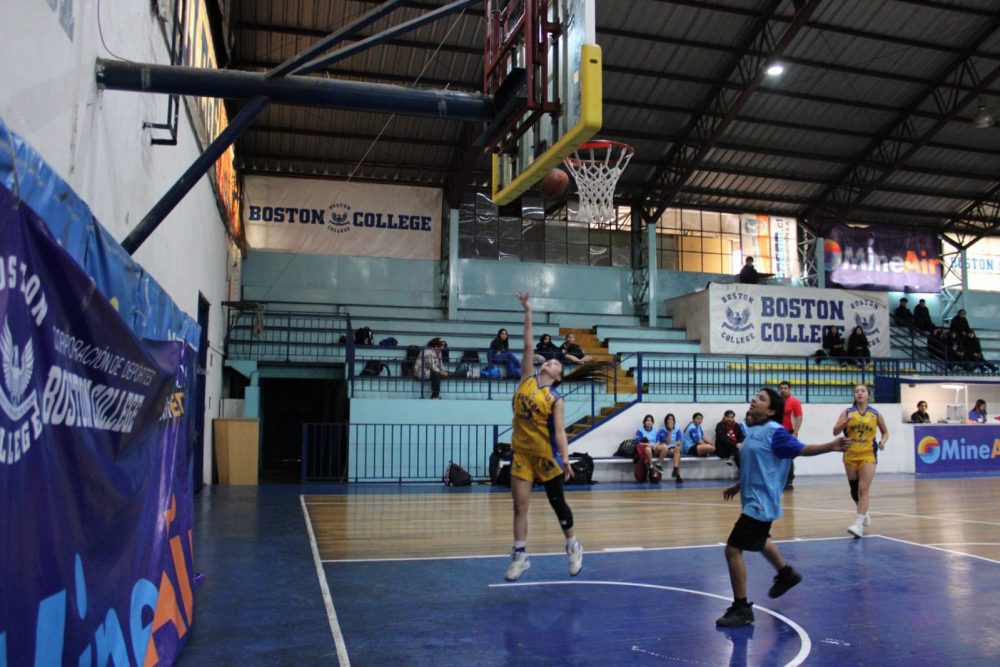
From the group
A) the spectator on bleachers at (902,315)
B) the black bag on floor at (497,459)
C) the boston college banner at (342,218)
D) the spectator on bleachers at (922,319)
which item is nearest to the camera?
the black bag on floor at (497,459)

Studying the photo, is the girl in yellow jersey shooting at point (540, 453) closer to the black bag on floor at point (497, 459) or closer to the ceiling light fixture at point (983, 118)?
the black bag on floor at point (497, 459)

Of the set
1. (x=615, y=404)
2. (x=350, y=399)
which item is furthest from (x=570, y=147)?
(x=615, y=404)

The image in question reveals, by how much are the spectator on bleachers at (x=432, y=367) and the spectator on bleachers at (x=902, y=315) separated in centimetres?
1838

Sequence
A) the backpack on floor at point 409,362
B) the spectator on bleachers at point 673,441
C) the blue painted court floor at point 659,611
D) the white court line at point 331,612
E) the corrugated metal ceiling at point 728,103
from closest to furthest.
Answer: the white court line at point 331,612 → the blue painted court floor at point 659,611 → the spectator on bleachers at point 673,441 → the backpack on floor at point 409,362 → the corrugated metal ceiling at point 728,103

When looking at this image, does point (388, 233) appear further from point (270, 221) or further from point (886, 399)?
point (886, 399)

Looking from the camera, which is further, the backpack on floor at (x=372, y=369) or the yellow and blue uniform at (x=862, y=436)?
the backpack on floor at (x=372, y=369)

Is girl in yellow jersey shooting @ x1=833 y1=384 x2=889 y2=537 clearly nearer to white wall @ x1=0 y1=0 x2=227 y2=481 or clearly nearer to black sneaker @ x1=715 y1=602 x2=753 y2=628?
black sneaker @ x1=715 y1=602 x2=753 y2=628

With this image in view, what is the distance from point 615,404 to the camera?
18891mm

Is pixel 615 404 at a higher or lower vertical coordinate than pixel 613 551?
higher

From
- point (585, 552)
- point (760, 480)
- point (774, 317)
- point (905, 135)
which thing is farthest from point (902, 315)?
point (760, 480)

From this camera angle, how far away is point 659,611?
5.96 m

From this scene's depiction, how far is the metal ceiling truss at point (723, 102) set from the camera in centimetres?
1938

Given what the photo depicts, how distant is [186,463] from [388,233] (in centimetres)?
1895

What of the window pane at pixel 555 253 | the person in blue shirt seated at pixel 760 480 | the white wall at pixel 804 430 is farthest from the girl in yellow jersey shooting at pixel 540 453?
the window pane at pixel 555 253
